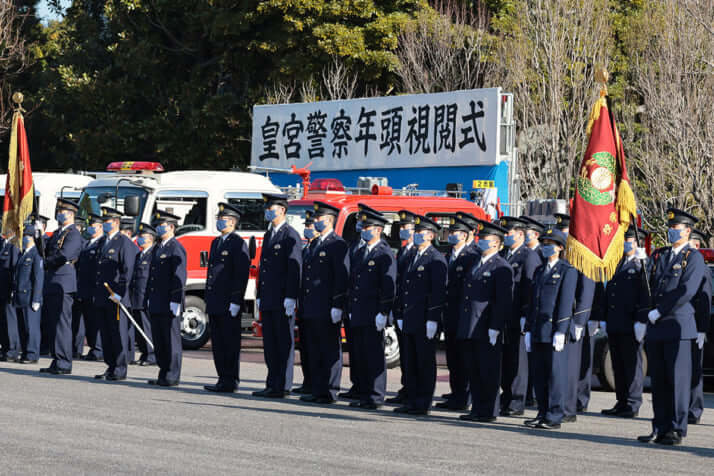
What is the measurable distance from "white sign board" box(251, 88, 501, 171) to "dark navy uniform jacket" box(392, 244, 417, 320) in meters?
6.00

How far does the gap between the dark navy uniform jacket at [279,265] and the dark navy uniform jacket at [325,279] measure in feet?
0.44

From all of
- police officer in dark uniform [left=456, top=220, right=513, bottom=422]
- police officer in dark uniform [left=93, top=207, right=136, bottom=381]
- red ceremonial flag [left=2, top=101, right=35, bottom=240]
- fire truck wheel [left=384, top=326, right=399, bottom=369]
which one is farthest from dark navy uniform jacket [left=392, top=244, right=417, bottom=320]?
red ceremonial flag [left=2, top=101, right=35, bottom=240]

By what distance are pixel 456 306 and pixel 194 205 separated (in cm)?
683

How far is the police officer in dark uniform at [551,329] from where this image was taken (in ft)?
35.7

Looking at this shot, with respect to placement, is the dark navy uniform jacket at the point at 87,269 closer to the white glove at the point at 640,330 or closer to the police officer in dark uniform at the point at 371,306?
the police officer in dark uniform at the point at 371,306

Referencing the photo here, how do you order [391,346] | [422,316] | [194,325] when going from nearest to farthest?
1. [422,316]
2. [391,346]
3. [194,325]

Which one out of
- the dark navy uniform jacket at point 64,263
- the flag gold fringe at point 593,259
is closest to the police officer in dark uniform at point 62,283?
the dark navy uniform jacket at point 64,263

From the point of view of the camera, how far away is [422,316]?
11.8 metres

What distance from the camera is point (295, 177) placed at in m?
21.7

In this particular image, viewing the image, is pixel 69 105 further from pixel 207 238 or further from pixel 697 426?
pixel 697 426

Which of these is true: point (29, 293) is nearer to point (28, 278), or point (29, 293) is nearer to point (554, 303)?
point (28, 278)

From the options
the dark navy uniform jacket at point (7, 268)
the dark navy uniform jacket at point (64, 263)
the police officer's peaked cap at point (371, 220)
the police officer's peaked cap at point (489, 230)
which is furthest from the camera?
the dark navy uniform jacket at point (7, 268)

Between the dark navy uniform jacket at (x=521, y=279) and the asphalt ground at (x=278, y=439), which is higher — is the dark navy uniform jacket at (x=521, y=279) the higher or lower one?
the higher one

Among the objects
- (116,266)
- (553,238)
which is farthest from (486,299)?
(116,266)
